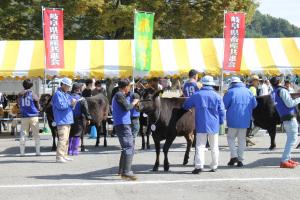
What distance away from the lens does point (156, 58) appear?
57.1 feet

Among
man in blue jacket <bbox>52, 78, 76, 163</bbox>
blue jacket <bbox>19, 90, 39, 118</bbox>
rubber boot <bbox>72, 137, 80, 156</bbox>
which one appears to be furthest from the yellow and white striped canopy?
man in blue jacket <bbox>52, 78, 76, 163</bbox>

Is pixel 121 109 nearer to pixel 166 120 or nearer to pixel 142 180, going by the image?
pixel 142 180

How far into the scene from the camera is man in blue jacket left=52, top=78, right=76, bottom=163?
10711 millimetres

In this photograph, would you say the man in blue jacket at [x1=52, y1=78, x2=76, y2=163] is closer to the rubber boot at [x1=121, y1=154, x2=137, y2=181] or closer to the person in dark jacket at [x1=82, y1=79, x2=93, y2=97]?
the rubber boot at [x1=121, y1=154, x2=137, y2=181]

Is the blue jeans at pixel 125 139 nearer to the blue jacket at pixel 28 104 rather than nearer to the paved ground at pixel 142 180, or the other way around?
the paved ground at pixel 142 180

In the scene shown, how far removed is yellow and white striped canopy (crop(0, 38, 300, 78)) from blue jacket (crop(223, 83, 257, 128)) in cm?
684

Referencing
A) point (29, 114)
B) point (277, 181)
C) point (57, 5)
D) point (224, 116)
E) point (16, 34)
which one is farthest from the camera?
point (16, 34)

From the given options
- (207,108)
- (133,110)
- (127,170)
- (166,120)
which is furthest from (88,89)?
(127,170)

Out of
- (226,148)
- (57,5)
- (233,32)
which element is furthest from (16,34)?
(226,148)

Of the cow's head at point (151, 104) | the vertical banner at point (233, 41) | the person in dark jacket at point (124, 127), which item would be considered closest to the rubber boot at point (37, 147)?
the cow's head at point (151, 104)

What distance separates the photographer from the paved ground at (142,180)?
25.3 ft

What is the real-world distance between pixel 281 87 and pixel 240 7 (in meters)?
19.5

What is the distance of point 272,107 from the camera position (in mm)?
13078

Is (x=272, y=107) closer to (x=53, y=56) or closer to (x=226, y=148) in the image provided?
(x=226, y=148)
